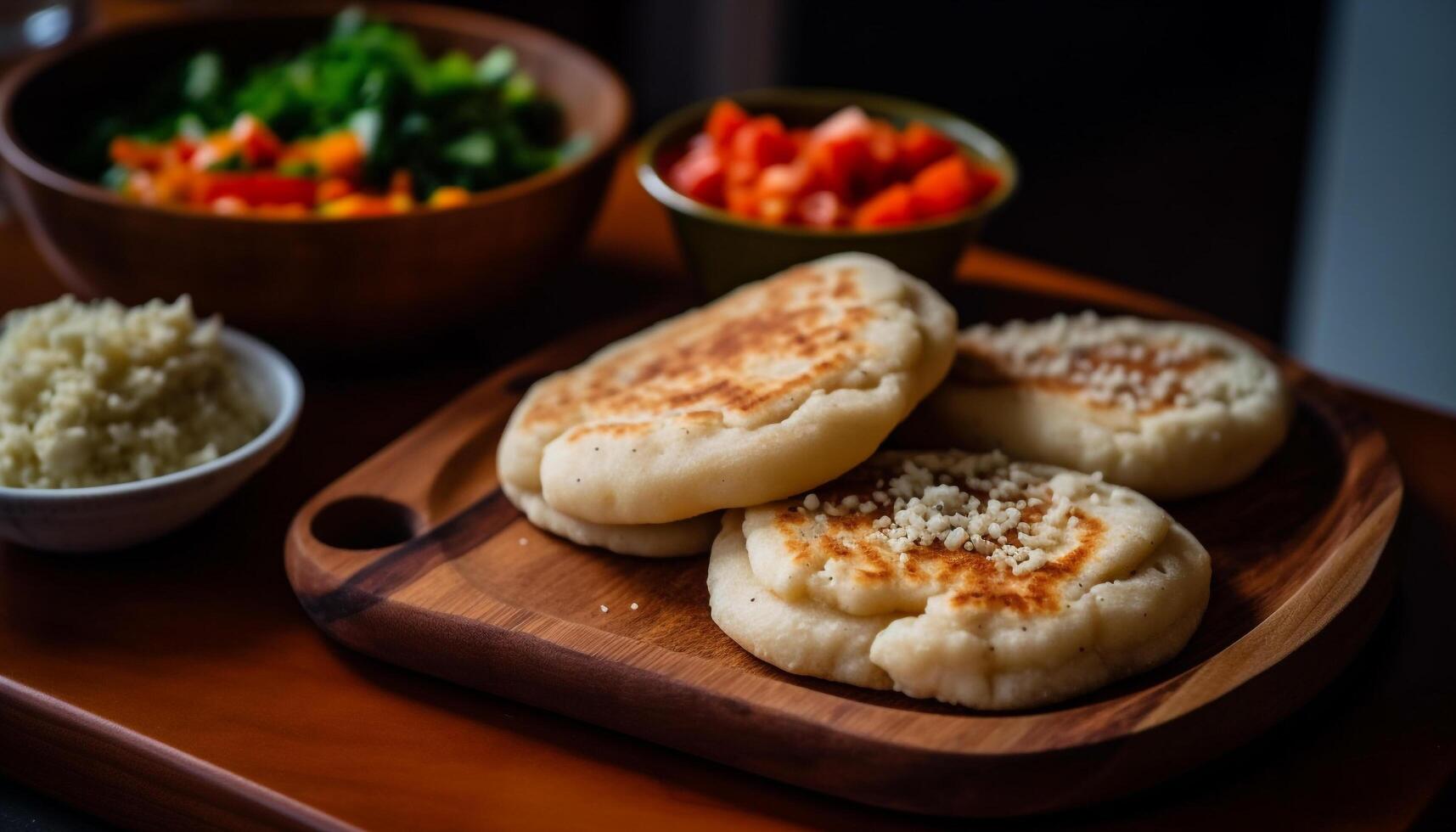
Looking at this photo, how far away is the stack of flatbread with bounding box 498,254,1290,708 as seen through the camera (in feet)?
5.27

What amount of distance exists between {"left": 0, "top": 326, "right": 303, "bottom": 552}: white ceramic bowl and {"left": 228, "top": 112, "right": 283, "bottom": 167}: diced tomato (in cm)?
82

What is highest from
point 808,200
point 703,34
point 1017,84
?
point 808,200

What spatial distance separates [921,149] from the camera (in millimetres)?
2715

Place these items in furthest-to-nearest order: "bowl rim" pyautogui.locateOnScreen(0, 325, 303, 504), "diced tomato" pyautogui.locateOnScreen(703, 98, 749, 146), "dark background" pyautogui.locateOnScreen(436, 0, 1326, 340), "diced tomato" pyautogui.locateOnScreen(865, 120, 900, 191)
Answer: "dark background" pyautogui.locateOnScreen(436, 0, 1326, 340) < "diced tomato" pyautogui.locateOnScreen(703, 98, 749, 146) < "diced tomato" pyautogui.locateOnScreen(865, 120, 900, 191) < "bowl rim" pyautogui.locateOnScreen(0, 325, 303, 504)

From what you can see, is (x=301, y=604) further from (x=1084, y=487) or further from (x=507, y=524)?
(x=1084, y=487)

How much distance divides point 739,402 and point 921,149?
1.06m

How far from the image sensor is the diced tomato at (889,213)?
254 centimetres

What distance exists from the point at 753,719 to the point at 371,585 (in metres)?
0.59

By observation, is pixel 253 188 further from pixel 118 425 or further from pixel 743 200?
pixel 743 200

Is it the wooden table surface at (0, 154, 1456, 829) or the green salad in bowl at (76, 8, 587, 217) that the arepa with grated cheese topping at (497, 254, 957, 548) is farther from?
the green salad in bowl at (76, 8, 587, 217)

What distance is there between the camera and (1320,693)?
1.75 metres

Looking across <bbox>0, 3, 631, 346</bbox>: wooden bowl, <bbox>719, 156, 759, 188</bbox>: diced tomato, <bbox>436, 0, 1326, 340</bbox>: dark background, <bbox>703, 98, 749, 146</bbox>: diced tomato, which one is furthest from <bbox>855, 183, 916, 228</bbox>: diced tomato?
<bbox>436, 0, 1326, 340</bbox>: dark background

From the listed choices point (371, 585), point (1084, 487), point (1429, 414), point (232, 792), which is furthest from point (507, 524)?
point (1429, 414)

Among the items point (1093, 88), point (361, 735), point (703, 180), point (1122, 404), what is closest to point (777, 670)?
point (361, 735)
